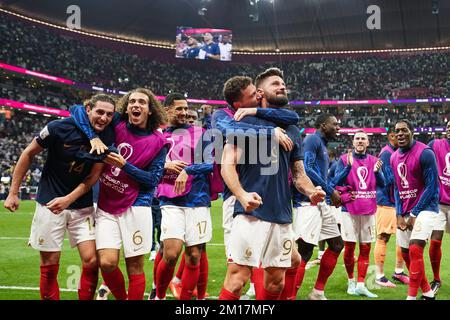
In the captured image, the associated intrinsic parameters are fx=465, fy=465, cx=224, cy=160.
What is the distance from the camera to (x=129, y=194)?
13.9 feet

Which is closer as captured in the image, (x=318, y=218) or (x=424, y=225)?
(x=424, y=225)

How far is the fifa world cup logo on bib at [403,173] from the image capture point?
5.78m

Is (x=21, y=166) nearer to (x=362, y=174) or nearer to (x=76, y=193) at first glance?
(x=76, y=193)

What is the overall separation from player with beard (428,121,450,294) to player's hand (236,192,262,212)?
3488 mm

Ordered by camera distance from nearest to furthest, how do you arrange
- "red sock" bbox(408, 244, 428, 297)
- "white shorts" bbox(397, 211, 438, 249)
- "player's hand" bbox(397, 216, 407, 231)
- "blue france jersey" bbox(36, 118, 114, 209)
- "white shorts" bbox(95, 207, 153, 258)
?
"white shorts" bbox(95, 207, 153, 258) → "blue france jersey" bbox(36, 118, 114, 209) → "red sock" bbox(408, 244, 428, 297) → "white shorts" bbox(397, 211, 438, 249) → "player's hand" bbox(397, 216, 407, 231)

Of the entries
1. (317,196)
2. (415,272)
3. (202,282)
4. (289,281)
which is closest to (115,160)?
(317,196)

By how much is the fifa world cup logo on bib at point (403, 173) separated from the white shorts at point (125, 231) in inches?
132

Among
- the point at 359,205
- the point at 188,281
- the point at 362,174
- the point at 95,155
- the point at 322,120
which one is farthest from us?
the point at 362,174

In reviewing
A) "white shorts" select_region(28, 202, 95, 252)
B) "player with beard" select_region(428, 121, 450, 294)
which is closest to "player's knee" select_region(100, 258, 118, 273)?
"white shorts" select_region(28, 202, 95, 252)

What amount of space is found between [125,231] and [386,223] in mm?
5042

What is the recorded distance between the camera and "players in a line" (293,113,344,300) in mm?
5512

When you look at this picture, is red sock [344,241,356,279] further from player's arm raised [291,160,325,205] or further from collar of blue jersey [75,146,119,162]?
collar of blue jersey [75,146,119,162]
